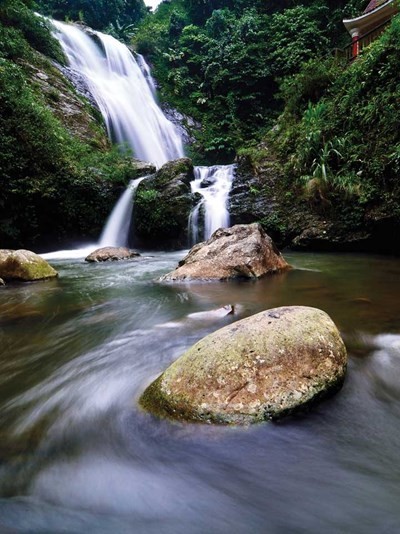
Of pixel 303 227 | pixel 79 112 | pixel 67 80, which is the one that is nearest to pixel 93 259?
pixel 303 227

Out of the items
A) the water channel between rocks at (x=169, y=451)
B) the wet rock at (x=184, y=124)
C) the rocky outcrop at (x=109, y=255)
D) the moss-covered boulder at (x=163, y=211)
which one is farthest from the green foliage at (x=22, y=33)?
the water channel between rocks at (x=169, y=451)

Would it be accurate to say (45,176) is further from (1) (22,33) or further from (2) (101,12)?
(2) (101,12)

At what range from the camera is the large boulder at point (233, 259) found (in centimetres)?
595

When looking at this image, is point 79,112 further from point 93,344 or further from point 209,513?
point 209,513

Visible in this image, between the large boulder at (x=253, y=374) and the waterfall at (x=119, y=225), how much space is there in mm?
9953

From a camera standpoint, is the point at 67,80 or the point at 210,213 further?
the point at 67,80

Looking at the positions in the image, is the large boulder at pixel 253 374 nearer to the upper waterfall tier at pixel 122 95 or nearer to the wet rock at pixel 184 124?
the upper waterfall tier at pixel 122 95

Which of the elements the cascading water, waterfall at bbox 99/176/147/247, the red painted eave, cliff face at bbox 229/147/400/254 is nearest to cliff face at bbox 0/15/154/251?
waterfall at bbox 99/176/147/247

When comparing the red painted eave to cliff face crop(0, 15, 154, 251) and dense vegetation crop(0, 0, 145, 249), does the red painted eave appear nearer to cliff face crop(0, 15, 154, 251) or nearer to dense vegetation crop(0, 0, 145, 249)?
cliff face crop(0, 15, 154, 251)

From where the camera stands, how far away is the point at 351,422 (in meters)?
1.90

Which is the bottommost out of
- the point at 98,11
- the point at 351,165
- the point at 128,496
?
the point at 128,496

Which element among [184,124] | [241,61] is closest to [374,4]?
[241,61]

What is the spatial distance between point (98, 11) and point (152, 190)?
26378 mm

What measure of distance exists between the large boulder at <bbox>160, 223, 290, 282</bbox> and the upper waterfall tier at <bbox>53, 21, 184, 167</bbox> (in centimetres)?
1215
